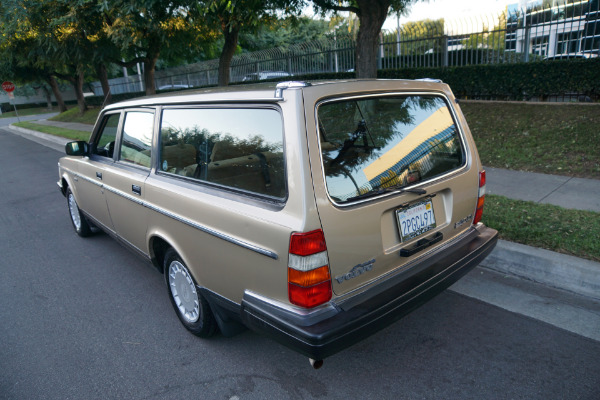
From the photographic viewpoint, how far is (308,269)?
223 centimetres

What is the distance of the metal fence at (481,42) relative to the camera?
878 centimetres

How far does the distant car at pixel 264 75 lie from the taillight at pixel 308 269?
14571mm

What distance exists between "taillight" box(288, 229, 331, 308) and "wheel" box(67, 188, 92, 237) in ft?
13.2

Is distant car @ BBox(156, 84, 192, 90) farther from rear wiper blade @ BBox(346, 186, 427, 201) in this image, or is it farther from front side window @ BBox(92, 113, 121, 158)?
rear wiper blade @ BBox(346, 186, 427, 201)

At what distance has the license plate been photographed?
8.66ft

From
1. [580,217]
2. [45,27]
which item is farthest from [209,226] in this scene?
[45,27]

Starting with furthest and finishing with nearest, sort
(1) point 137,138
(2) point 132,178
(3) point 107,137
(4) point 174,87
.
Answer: (4) point 174,87 < (3) point 107,137 < (1) point 137,138 < (2) point 132,178

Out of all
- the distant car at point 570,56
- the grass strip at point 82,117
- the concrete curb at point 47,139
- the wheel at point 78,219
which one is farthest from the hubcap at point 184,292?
the grass strip at point 82,117

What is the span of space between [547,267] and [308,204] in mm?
2591

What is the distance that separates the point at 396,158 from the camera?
9.02ft

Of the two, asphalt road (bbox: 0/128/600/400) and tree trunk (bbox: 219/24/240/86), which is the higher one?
tree trunk (bbox: 219/24/240/86)

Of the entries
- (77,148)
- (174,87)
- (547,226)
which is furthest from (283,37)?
(547,226)

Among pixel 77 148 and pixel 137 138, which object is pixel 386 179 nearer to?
pixel 137 138

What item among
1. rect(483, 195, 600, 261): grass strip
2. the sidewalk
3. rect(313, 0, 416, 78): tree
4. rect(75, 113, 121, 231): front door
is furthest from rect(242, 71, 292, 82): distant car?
rect(483, 195, 600, 261): grass strip
